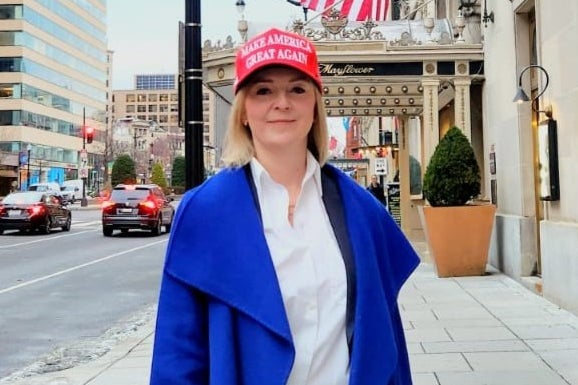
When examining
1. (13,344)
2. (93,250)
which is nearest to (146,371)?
(13,344)

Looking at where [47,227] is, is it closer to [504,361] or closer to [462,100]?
[462,100]

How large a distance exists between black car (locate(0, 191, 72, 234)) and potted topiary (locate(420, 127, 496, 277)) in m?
16.5

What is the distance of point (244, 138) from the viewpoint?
206 cm

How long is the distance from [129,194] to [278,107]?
21.0m

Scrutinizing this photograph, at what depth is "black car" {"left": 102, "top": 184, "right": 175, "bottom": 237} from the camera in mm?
21750

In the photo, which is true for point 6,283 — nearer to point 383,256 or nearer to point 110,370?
point 110,370

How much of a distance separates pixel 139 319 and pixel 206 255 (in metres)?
7.00

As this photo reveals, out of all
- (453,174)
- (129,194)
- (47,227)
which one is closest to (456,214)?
(453,174)

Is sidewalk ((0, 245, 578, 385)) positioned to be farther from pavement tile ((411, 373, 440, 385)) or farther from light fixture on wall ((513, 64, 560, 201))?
light fixture on wall ((513, 64, 560, 201))

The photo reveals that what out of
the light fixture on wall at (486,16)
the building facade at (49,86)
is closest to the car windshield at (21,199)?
the light fixture on wall at (486,16)

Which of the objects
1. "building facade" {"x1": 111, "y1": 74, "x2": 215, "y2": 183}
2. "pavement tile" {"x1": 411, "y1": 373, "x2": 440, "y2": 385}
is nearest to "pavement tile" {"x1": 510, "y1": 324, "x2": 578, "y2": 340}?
"pavement tile" {"x1": 411, "y1": 373, "x2": 440, "y2": 385}

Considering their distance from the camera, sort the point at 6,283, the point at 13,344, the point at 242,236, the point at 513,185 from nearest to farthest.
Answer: the point at 242,236 < the point at 13,344 < the point at 513,185 < the point at 6,283

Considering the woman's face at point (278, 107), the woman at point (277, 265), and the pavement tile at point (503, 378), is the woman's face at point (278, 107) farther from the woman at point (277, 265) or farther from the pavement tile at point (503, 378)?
the pavement tile at point (503, 378)

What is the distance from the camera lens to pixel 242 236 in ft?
5.85
